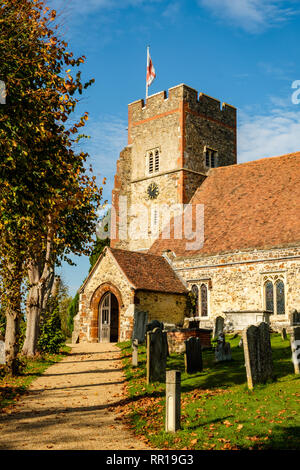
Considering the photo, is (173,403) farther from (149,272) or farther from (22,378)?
(149,272)

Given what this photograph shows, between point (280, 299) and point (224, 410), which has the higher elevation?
point (280, 299)

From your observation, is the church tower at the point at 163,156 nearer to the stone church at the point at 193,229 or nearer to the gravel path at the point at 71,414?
the stone church at the point at 193,229

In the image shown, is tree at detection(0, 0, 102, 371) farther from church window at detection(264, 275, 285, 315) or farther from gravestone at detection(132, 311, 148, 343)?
church window at detection(264, 275, 285, 315)

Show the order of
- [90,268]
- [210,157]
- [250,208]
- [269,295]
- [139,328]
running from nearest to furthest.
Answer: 1. [139,328]
2. [269,295]
3. [250,208]
4. [210,157]
5. [90,268]

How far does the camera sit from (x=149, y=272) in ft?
86.2

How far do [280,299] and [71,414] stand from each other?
51.1 feet

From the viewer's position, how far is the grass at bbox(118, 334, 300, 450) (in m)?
7.30

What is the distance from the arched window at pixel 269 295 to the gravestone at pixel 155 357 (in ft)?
39.0

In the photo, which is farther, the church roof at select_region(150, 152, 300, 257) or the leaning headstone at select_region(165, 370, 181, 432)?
the church roof at select_region(150, 152, 300, 257)

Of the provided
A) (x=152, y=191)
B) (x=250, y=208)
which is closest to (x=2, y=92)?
(x=250, y=208)

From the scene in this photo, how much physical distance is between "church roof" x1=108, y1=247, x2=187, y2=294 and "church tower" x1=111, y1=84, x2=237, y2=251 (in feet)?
23.9

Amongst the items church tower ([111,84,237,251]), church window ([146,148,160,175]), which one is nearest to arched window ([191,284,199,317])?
church tower ([111,84,237,251])

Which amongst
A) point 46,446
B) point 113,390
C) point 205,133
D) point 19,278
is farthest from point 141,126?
point 46,446

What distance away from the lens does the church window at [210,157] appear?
1430 inches
